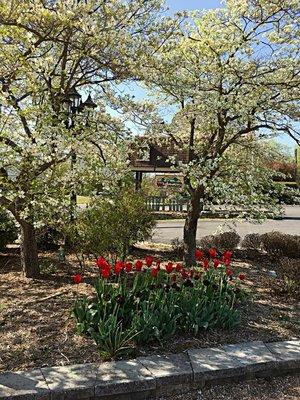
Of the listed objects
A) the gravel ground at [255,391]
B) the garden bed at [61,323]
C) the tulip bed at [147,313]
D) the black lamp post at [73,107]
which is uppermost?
the black lamp post at [73,107]

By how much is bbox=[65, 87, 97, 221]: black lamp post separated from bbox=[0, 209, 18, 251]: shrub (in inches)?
82.1

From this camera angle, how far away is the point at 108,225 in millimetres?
5316

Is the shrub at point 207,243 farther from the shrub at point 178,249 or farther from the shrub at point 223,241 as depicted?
the shrub at point 178,249

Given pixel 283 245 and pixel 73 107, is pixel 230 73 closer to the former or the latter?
pixel 73 107

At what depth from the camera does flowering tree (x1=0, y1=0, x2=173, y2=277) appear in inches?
186

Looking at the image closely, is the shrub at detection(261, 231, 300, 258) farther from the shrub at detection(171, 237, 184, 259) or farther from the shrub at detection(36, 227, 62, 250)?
the shrub at detection(36, 227, 62, 250)

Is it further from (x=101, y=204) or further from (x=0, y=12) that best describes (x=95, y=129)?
(x=0, y=12)

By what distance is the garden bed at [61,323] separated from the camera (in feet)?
10.5

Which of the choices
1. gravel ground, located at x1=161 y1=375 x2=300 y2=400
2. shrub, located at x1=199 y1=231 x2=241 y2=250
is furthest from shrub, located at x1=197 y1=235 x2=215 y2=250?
gravel ground, located at x1=161 y1=375 x2=300 y2=400

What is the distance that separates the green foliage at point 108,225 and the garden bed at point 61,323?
0.55 meters

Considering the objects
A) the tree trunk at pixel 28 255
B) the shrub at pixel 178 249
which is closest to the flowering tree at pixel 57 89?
the tree trunk at pixel 28 255

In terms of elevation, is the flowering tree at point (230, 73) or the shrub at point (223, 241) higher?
the flowering tree at point (230, 73)

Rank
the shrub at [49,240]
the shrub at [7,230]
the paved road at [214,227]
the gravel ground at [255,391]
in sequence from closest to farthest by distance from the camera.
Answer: the gravel ground at [255,391] → the shrub at [7,230] → the shrub at [49,240] → the paved road at [214,227]

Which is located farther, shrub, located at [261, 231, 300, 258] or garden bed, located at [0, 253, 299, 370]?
shrub, located at [261, 231, 300, 258]
